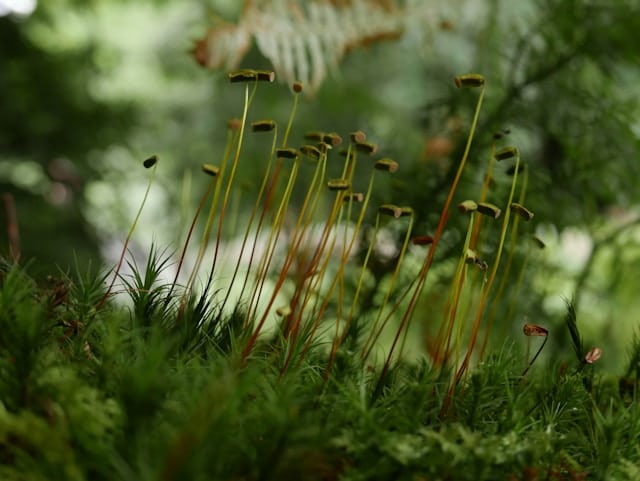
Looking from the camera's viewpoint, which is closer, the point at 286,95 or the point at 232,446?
the point at 232,446

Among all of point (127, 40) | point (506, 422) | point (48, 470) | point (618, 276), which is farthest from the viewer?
point (127, 40)

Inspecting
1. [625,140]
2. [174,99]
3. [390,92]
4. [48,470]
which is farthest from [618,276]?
[174,99]

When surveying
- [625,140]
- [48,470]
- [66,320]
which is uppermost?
[625,140]

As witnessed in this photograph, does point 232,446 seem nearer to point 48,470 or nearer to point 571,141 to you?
point 48,470

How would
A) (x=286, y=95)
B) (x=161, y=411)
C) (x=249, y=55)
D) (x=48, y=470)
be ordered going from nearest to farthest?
(x=48, y=470) → (x=161, y=411) → (x=249, y=55) → (x=286, y=95)

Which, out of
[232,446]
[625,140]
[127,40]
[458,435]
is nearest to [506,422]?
[458,435]

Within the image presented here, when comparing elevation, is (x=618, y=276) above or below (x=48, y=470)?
above

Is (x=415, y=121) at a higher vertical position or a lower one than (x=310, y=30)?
higher

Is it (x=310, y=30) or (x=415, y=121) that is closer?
(x=310, y=30)
